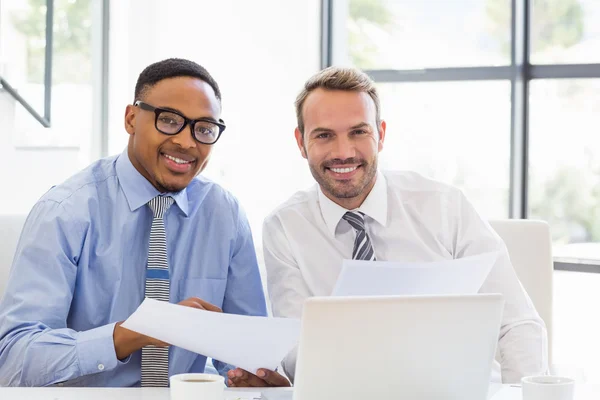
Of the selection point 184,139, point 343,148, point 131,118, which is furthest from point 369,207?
point 131,118

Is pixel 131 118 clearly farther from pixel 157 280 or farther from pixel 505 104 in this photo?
pixel 505 104

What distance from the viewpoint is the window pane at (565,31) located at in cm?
387

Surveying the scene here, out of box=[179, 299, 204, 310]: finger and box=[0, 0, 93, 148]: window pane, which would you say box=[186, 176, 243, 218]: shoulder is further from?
box=[0, 0, 93, 148]: window pane

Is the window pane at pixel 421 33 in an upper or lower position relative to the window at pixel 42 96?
upper

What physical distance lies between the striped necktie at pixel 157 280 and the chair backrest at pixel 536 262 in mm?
856

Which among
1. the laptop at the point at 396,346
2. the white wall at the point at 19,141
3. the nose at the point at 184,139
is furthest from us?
the white wall at the point at 19,141

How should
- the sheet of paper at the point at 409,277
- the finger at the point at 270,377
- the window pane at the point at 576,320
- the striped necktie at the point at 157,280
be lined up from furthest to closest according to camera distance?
1. the window pane at the point at 576,320
2. the striped necktie at the point at 157,280
3. the finger at the point at 270,377
4. the sheet of paper at the point at 409,277

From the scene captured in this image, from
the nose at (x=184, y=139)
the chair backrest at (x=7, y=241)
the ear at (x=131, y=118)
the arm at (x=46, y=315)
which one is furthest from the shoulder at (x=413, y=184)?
the chair backrest at (x=7, y=241)

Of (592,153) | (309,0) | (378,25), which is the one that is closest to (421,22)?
(378,25)

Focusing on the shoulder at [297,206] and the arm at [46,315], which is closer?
the arm at [46,315]

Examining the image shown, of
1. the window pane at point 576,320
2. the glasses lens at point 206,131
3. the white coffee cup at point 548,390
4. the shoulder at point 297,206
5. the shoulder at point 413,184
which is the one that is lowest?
the window pane at point 576,320

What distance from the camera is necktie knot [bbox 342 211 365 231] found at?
2.00 meters

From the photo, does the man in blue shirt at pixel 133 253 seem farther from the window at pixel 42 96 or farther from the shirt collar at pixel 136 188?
the window at pixel 42 96

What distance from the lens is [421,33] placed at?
4336mm
